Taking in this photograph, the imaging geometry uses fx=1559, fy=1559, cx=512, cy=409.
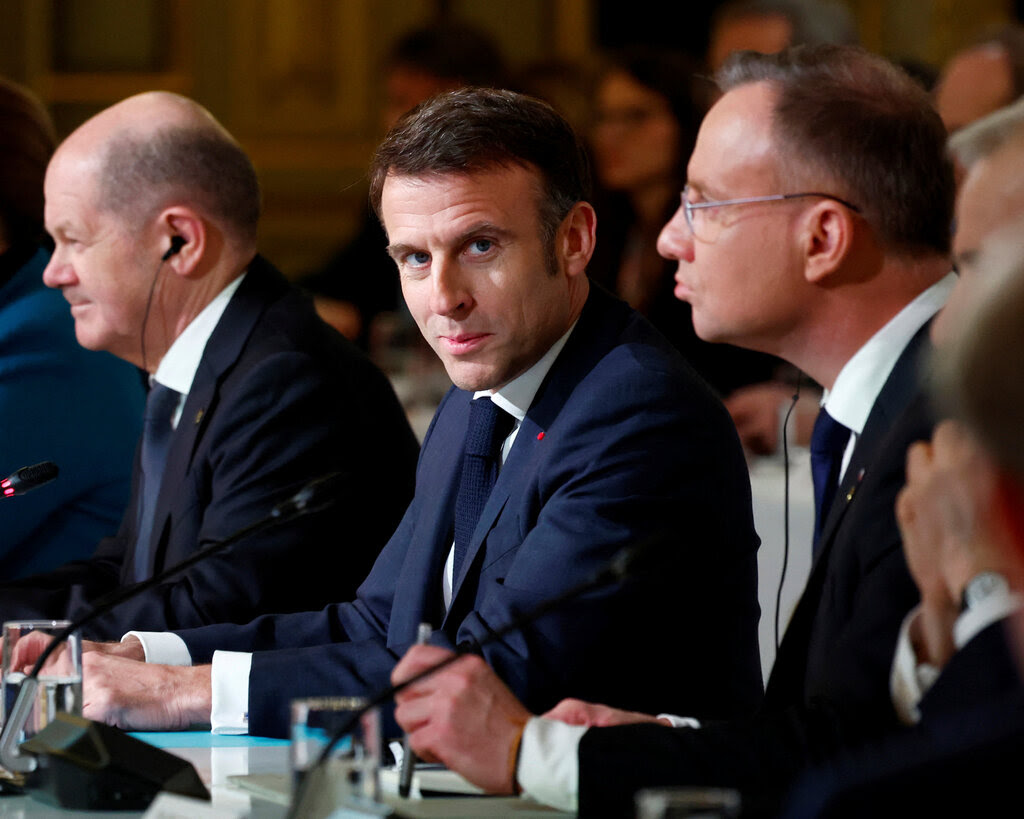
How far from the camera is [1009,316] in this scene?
2.64 feet

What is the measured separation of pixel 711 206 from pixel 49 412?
1.38 m

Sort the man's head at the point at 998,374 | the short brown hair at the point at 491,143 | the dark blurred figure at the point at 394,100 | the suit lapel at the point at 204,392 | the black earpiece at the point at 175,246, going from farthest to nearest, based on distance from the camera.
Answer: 1. the dark blurred figure at the point at 394,100
2. the black earpiece at the point at 175,246
3. the suit lapel at the point at 204,392
4. the short brown hair at the point at 491,143
5. the man's head at the point at 998,374

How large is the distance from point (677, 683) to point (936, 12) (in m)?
6.19

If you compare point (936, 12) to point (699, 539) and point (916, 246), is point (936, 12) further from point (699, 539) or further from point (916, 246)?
point (699, 539)

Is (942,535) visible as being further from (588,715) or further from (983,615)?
(588,715)

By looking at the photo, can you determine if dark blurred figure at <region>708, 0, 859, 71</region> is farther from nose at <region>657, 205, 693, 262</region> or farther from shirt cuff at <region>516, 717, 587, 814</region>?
shirt cuff at <region>516, 717, 587, 814</region>

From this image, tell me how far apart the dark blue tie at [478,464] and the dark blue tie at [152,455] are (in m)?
0.76

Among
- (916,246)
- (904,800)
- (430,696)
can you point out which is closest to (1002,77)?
(916,246)

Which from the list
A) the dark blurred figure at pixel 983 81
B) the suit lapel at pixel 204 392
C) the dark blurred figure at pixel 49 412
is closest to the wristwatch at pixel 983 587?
the suit lapel at pixel 204 392

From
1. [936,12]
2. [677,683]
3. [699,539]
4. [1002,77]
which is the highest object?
[936,12]

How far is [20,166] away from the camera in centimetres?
321

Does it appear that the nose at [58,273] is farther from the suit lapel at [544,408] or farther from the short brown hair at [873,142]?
the short brown hair at [873,142]

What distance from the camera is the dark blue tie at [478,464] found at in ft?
6.81

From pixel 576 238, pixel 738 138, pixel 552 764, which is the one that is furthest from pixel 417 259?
pixel 552 764
